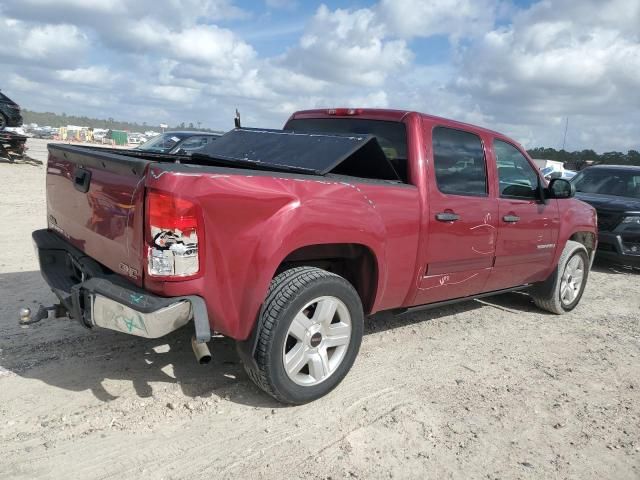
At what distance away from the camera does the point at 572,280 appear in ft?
19.5

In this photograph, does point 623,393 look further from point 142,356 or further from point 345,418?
point 142,356

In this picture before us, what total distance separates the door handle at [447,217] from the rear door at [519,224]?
0.68m

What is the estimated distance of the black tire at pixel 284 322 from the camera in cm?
296

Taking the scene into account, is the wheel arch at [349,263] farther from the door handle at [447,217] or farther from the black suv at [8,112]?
the black suv at [8,112]

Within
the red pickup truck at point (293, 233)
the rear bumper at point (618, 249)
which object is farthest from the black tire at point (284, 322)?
the rear bumper at point (618, 249)

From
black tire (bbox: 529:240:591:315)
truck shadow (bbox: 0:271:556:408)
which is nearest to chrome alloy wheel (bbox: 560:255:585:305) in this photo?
black tire (bbox: 529:240:591:315)

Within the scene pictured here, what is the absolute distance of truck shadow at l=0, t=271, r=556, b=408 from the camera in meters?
3.35

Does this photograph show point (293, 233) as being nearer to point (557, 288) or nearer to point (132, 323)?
point (132, 323)

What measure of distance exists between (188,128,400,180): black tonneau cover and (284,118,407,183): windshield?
0.70ft

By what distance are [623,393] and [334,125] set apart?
3.07m

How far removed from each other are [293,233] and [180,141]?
26.3 feet

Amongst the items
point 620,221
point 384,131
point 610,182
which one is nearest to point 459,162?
point 384,131

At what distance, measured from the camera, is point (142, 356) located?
3803mm

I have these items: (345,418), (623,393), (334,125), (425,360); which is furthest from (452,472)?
(334,125)
